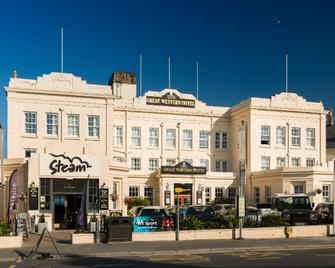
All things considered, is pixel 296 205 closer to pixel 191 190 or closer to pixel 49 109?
pixel 191 190

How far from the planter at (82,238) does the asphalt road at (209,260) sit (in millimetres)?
3612

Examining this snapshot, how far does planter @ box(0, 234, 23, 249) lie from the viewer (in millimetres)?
19391

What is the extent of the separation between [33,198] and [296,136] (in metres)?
28.4

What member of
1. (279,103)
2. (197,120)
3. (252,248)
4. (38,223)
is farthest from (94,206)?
(279,103)

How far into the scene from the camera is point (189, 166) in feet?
143

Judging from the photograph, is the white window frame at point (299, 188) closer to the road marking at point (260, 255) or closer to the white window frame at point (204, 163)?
the white window frame at point (204, 163)

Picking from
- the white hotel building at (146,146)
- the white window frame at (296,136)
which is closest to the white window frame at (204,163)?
the white hotel building at (146,146)

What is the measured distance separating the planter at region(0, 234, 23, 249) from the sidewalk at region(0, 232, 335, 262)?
34 centimetres

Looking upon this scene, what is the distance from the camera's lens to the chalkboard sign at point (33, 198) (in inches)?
1160

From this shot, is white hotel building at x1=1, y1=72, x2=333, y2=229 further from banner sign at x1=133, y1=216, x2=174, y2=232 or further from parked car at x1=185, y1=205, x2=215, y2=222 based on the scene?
banner sign at x1=133, y1=216, x2=174, y2=232

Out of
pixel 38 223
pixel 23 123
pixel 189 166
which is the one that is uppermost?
pixel 23 123

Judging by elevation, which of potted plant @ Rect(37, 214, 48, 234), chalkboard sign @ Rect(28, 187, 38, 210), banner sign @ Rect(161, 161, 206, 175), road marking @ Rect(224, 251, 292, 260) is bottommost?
potted plant @ Rect(37, 214, 48, 234)

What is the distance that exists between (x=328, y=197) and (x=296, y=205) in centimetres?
1056

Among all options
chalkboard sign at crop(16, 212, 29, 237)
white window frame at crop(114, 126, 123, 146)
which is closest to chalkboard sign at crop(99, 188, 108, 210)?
chalkboard sign at crop(16, 212, 29, 237)
